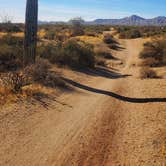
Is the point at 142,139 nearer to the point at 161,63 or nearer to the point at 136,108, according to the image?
the point at 136,108

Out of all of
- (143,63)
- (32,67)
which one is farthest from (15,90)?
(143,63)

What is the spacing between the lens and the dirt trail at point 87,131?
6.75 meters

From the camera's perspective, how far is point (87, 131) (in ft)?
27.1

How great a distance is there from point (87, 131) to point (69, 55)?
11.0 metres

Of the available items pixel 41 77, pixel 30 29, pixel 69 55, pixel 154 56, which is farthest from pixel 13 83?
pixel 154 56

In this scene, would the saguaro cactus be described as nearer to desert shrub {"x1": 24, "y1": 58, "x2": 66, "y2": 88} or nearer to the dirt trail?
desert shrub {"x1": 24, "y1": 58, "x2": 66, "y2": 88}

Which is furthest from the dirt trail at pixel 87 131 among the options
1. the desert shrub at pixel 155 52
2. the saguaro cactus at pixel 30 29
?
the desert shrub at pixel 155 52

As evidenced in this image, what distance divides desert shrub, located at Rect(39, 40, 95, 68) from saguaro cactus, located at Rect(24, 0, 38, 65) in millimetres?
2539

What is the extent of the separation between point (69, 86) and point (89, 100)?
2267mm

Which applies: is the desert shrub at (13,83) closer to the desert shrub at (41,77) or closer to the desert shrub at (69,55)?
the desert shrub at (41,77)

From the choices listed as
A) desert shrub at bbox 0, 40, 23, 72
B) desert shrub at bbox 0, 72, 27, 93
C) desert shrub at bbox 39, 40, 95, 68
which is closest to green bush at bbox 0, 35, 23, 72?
desert shrub at bbox 0, 40, 23, 72

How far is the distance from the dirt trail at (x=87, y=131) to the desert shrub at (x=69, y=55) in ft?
20.0

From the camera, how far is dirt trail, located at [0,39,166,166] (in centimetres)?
675

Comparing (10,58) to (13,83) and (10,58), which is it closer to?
(10,58)
